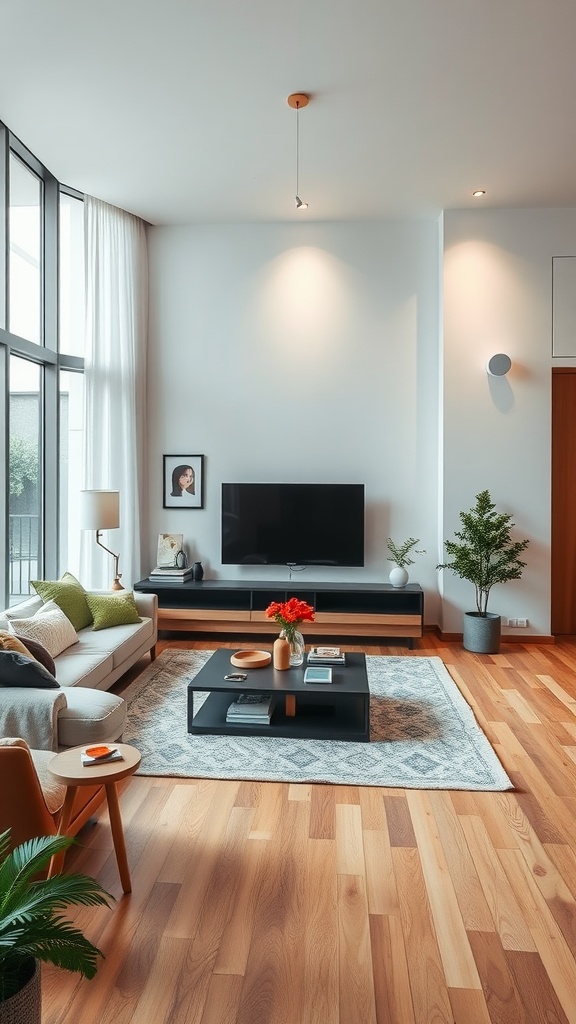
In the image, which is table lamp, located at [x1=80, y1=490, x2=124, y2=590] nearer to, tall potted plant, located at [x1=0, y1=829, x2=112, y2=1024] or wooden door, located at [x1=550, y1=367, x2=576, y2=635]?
tall potted plant, located at [x1=0, y1=829, x2=112, y2=1024]

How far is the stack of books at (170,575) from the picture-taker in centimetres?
559

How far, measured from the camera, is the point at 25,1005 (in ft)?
4.21

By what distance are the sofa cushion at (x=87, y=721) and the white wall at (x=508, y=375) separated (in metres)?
3.59

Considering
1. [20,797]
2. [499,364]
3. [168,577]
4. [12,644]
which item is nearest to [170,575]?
[168,577]

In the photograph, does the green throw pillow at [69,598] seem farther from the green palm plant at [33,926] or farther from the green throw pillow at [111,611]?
the green palm plant at [33,926]

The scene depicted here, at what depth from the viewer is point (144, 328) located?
5.89m

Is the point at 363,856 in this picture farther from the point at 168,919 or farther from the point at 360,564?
the point at 360,564

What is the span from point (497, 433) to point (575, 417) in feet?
2.43

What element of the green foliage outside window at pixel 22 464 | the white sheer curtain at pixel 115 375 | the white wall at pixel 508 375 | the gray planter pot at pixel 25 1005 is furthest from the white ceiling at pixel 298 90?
the gray planter pot at pixel 25 1005

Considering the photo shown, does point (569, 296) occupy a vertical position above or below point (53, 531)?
above

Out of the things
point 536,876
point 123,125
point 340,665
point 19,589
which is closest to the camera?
point 536,876

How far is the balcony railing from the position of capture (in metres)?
4.82

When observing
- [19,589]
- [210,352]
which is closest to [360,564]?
[210,352]

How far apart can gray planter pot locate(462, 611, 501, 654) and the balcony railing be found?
3.43 metres
